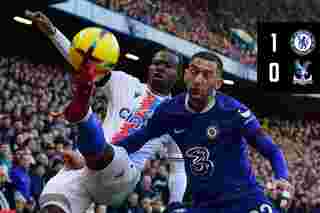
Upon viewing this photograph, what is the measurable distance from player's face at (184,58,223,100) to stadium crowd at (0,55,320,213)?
968 mm

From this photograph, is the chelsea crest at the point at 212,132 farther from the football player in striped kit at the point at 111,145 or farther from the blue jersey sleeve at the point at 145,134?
the football player in striped kit at the point at 111,145

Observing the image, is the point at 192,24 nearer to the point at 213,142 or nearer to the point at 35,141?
the point at 35,141

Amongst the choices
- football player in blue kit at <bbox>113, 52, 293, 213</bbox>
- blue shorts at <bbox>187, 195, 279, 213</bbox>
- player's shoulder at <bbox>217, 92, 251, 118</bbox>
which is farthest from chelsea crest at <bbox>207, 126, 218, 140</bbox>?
blue shorts at <bbox>187, 195, 279, 213</bbox>

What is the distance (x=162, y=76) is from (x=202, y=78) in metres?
1.82

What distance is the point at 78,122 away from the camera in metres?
4.29

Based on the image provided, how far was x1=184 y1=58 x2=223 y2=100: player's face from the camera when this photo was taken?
5020 mm

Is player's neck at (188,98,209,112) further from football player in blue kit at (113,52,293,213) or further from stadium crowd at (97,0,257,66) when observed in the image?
stadium crowd at (97,0,257,66)

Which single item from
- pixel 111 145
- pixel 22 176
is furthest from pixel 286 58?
pixel 111 145

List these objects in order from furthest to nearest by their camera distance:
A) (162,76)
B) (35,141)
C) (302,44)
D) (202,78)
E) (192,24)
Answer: (192,24) < (302,44) < (35,141) < (162,76) < (202,78)

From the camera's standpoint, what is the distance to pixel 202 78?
16.6 feet

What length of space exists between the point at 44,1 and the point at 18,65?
161 centimetres

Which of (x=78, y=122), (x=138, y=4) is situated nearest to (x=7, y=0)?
(x=138, y=4)

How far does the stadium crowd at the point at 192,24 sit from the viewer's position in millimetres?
17656

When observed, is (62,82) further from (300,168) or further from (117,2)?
(300,168)
